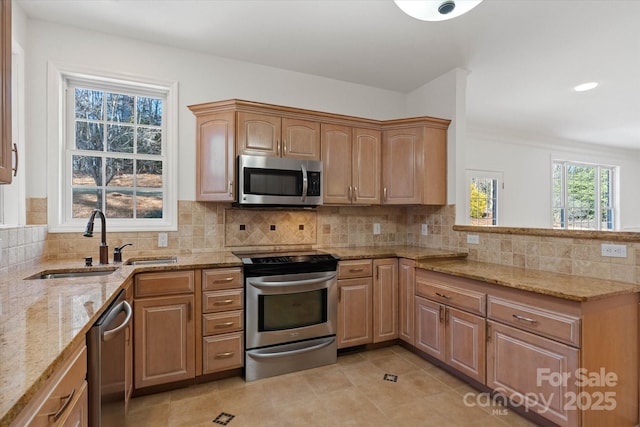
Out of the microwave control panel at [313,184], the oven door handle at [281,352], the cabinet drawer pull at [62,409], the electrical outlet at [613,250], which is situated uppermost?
the microwave control panel at [313,184]

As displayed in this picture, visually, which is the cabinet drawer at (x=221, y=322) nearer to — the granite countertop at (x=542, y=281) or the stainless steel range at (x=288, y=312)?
the stainless steel range at (x=288, y=312)

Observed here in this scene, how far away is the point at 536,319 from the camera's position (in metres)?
1.84

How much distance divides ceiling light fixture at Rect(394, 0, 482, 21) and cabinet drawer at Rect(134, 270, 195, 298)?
2095 millimetres

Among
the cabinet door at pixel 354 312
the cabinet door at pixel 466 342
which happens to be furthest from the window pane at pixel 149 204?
the cabinet door at pixel 466 342

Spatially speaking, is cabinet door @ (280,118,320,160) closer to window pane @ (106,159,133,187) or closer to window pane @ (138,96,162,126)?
window pane @ (138,96,162,126)

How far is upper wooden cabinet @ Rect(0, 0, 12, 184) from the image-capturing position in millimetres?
1149

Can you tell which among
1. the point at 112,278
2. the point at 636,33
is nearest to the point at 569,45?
the point at 636,33

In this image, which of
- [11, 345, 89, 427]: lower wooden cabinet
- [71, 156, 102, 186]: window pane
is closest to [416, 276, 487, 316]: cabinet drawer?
[11, 345, 89, 427]: lower wooden cabinet

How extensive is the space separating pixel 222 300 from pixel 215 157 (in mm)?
1191

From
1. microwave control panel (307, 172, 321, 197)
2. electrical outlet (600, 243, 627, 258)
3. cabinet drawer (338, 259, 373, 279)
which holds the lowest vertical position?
cabinet drawer (338, 259, 373, 279)

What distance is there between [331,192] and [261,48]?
143 centimetres

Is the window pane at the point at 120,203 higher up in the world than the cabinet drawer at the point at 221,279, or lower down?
higher up

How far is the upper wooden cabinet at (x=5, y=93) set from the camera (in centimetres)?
115

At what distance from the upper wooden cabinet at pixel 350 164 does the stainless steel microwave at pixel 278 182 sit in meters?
0.20
